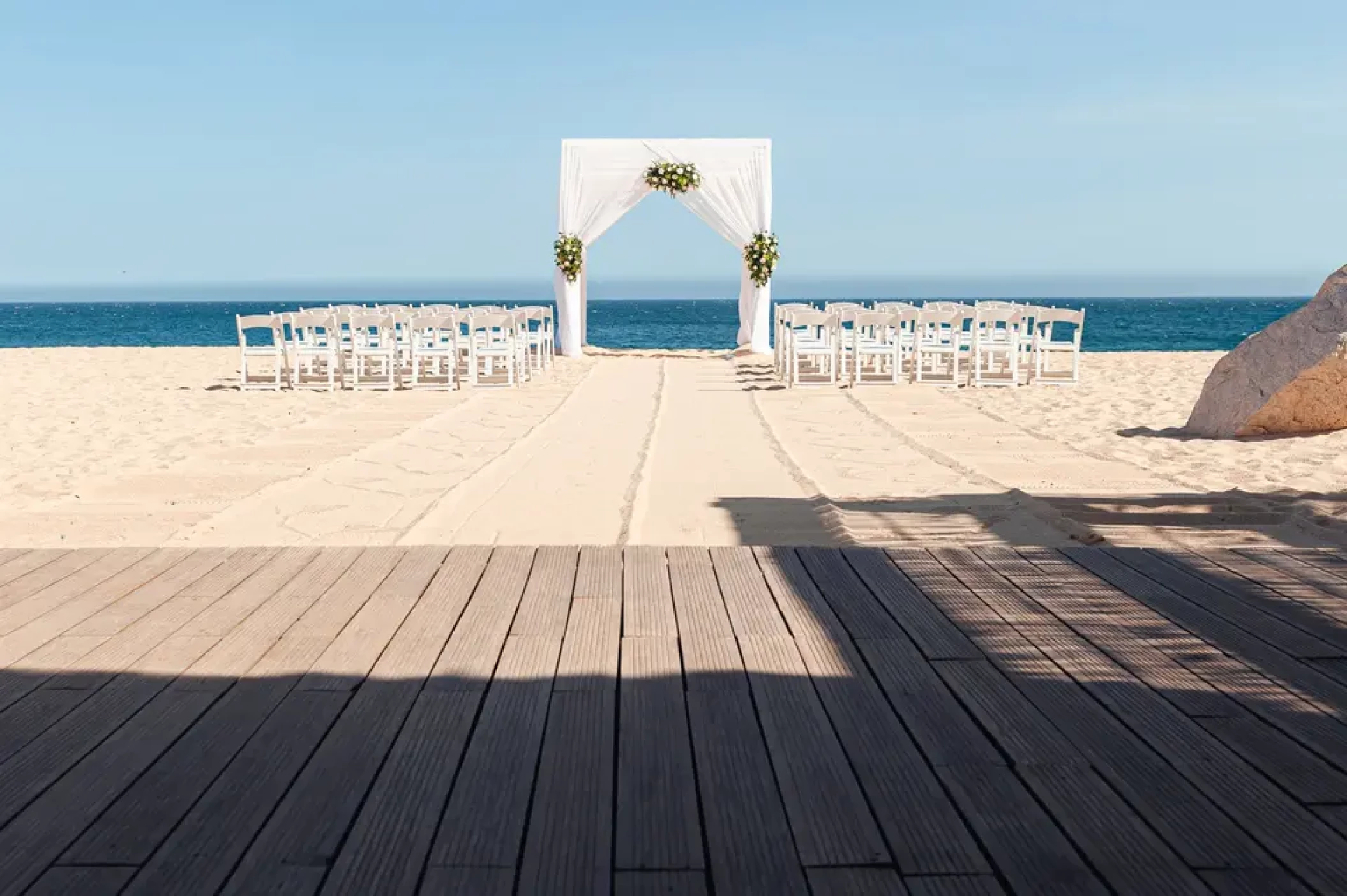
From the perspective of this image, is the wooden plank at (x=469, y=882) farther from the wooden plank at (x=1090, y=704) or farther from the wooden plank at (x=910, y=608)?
the wooden plank at (x=910, y=608)

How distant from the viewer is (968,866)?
1690 mm

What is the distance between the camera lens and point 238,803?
6.27ft

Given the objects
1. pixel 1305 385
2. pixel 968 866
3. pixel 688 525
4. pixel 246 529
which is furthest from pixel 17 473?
pixel 1305 385

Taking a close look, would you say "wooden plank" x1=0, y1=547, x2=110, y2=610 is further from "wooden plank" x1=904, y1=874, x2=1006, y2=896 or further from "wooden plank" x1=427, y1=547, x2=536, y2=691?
"wooden plank" x1=904, y1=874, x2=1006, y2=896

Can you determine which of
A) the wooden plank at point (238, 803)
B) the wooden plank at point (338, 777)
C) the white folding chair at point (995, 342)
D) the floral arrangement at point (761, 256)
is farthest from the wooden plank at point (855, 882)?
the floral arrangement at point (761, 256)

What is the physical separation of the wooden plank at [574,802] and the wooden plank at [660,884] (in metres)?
0.02

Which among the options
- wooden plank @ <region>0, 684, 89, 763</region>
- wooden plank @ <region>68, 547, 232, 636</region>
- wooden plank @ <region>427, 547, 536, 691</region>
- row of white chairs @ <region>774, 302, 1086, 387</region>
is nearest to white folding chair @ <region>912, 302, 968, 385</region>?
row of white chairs @ <region>774, 302, 1086, 387</region>

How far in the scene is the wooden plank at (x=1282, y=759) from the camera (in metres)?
1.95

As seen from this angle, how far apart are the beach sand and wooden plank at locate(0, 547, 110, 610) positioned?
4.00ft

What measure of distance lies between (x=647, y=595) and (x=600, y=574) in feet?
0.94

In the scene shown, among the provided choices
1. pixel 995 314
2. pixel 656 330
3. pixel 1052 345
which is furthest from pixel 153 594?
pixel 656 330

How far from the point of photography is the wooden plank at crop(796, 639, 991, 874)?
1.73m

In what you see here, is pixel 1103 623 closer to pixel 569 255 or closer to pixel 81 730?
pixel 81 730

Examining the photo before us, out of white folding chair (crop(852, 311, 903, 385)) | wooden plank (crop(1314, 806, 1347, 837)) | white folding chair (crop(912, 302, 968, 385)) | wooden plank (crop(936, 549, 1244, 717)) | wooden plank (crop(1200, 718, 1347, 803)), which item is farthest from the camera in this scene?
white folding chair (crop(912, 302, 968, 385))
